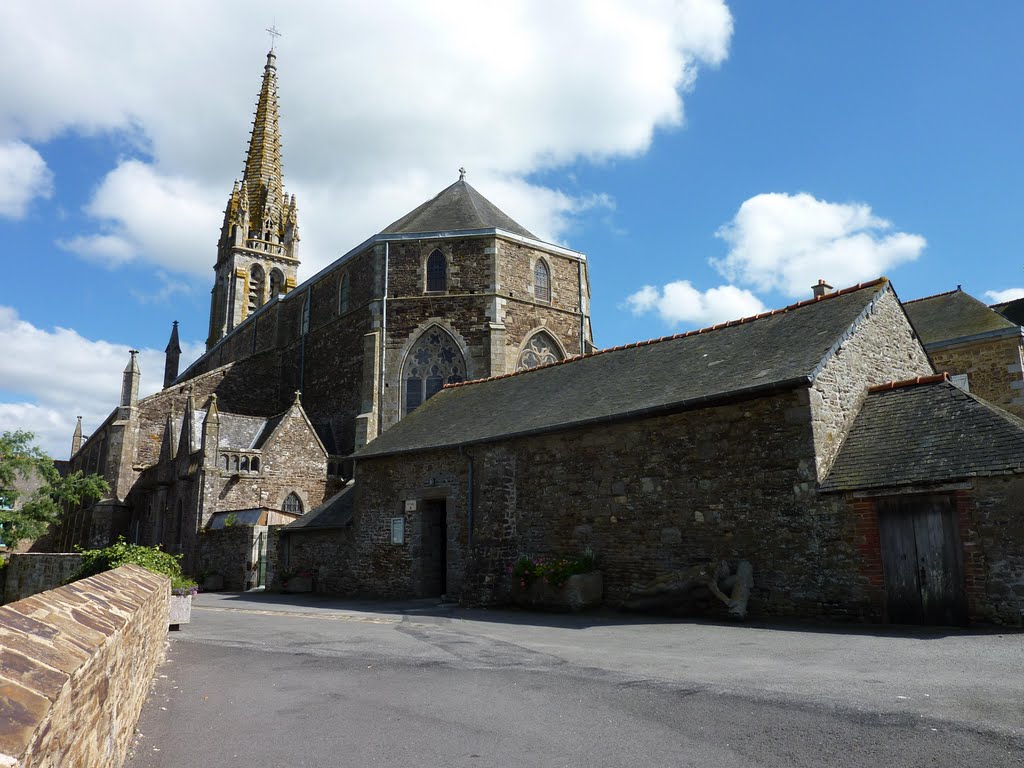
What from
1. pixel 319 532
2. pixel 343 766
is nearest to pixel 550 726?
pixel 343 766

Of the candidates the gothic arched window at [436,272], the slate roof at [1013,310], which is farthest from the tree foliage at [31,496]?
the slate roof at [1013,310]

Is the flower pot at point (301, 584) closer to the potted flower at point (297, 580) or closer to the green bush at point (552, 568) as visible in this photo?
the potted flower at point (297, 580)

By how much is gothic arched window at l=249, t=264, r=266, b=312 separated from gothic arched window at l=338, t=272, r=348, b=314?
2848 cm

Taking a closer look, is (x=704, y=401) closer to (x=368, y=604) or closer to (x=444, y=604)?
(x=444, y=604)

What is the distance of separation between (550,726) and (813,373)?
26.7ft

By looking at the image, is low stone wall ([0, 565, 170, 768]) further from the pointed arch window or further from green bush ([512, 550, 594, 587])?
the pointed arch window

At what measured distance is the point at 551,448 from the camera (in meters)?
15.5

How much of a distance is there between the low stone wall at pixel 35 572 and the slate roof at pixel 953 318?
82.6 ft

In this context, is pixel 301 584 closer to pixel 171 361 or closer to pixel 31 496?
pixel 31 496

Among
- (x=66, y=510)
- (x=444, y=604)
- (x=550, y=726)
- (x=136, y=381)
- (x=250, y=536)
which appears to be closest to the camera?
(x=550, y=726)

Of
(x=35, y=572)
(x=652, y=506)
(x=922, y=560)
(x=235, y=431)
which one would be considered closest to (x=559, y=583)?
(x=652, y=506)

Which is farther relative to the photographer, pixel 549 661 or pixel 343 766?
pixel 549 661

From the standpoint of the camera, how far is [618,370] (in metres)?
17.2

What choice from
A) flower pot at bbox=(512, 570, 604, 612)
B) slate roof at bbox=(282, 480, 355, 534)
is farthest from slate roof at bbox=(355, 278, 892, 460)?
flower pot at bbox=(512, 570, 604, 612)
